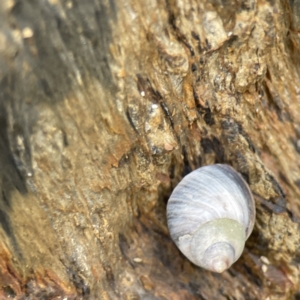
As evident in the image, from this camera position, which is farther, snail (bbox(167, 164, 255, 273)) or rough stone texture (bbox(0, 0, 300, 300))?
snail (bbox(167, 164, 255, 273))

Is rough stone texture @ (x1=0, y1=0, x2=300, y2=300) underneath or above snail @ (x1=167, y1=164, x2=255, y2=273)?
above

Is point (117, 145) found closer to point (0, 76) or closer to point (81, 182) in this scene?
point (81, 182)

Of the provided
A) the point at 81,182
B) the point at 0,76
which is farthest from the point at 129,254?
the point at 0,76

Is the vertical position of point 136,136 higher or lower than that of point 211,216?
higher

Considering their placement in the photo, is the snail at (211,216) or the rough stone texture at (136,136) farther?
the snail at (211,216)

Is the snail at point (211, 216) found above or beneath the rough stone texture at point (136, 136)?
beneath
